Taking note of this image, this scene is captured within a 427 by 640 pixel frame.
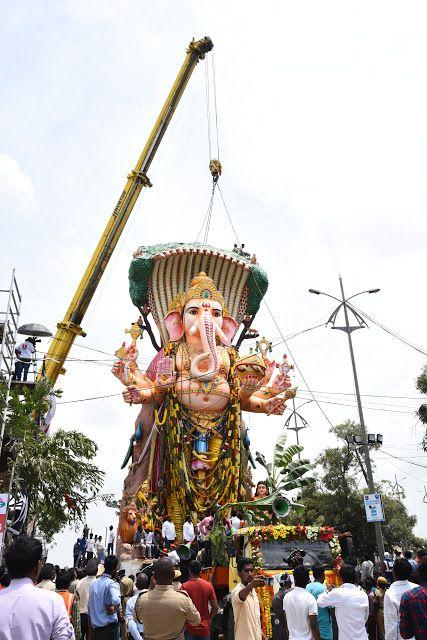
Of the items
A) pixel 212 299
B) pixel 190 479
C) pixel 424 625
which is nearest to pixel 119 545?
pixel 190 479

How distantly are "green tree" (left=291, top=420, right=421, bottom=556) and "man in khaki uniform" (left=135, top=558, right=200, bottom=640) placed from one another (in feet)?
111

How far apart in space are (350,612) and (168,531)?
16.1 meters

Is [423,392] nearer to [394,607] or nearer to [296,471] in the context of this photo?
[296,471]

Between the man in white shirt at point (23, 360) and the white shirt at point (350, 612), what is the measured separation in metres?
14.1

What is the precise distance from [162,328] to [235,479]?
7.65 meters

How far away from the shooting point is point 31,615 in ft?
11.9

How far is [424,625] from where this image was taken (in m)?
5.04

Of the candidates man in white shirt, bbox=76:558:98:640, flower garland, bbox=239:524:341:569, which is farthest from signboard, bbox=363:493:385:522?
man in white shirt, bbox=76:558:98:640

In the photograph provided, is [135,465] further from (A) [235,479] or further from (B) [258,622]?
(B) [258,622]

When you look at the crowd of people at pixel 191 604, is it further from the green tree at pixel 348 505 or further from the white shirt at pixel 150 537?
the green tree at pixel 348 505

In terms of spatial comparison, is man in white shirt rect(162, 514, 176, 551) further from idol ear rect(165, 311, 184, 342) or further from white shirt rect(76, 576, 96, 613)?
white shirt rect(76, 576, 96, 613)

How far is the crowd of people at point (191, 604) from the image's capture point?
12.2 ft

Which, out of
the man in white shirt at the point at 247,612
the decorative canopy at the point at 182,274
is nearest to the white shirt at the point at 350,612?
the man in white shirt at the point at 247,612

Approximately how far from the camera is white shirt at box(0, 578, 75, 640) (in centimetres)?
358
